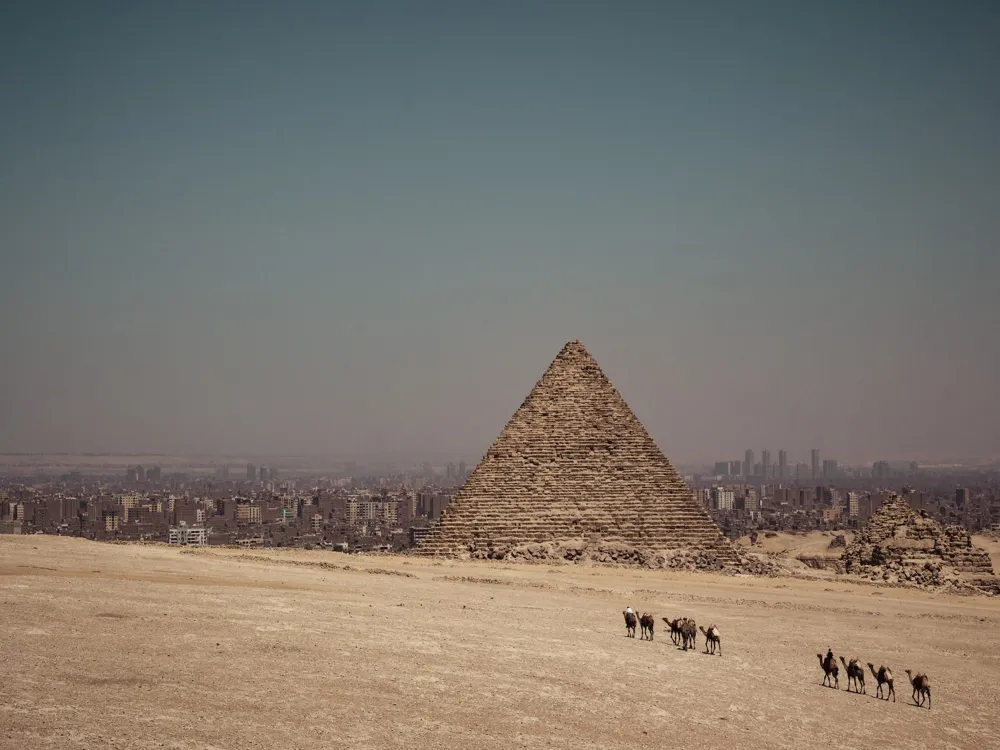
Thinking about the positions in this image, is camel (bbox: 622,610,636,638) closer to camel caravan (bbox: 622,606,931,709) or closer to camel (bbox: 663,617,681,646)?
camel caravan (bbox: 622,606,931,709)

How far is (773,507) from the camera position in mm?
115750

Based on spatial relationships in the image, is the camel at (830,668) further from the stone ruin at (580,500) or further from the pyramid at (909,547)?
the pyramid at (909,547)

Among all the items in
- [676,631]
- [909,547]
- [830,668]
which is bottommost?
[830,668]

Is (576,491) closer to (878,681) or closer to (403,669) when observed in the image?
(878,681)

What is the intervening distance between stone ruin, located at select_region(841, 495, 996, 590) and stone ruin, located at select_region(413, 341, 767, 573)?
399cm

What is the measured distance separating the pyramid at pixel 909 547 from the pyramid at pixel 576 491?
501 centimetres

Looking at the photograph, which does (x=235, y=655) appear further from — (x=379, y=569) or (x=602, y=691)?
(x=379, y=569)

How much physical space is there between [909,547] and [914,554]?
0.29m

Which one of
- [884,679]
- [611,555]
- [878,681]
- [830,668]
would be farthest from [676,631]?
[611,555]

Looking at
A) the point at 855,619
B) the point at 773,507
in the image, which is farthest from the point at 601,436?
the point at 773,507

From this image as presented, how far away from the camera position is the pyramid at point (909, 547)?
106 ft

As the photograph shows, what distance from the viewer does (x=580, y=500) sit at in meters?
32.1

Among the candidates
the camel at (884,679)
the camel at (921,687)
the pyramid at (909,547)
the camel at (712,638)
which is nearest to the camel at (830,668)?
the camel at (884,679)

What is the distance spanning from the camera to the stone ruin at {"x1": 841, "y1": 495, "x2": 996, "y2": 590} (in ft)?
103
